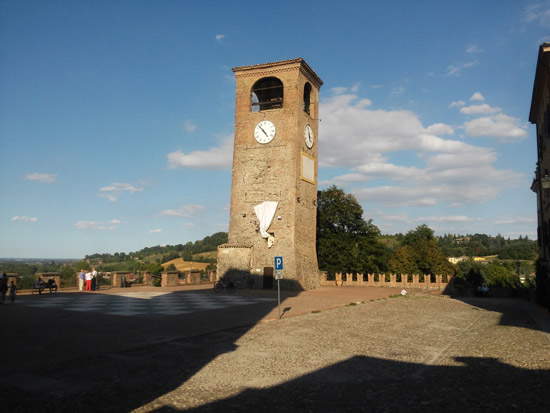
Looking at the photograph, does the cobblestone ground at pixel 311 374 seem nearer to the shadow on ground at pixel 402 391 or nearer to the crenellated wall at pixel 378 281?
the shadow on ground at pixel 402 391

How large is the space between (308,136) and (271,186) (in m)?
5.52

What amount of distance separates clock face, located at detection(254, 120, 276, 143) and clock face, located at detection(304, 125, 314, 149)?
2.80m

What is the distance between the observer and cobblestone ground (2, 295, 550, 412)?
6137 mm

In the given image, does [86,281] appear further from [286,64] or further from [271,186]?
[286,64]

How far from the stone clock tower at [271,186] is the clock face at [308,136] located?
0.26 feet

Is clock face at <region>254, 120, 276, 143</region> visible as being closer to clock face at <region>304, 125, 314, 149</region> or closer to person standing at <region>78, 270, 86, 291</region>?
clock face at <region>304, 125, 314, 149</region>

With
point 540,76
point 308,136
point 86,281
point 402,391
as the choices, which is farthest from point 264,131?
point 402,391

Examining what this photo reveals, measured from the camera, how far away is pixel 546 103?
19469 mm

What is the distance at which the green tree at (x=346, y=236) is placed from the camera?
40.2 metres

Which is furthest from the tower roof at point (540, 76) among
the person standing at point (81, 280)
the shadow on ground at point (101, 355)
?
the person standing at point (81, 280)

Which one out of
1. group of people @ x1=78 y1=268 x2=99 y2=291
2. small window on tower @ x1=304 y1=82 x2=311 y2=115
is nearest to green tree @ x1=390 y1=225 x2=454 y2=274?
small window on tower @ x1=304 y1=82 x2=311 y2=115

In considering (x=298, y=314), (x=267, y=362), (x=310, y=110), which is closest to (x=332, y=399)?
(x=267, y=362)

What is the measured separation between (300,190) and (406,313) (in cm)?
1614

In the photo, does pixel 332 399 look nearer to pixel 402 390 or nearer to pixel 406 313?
pixel 402 390
